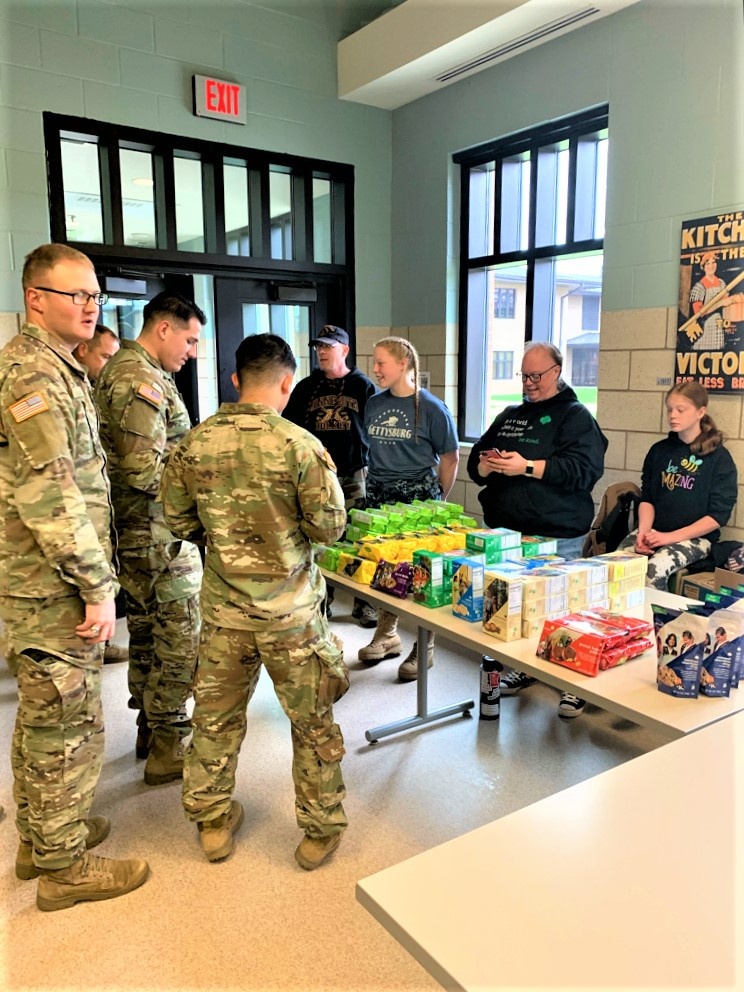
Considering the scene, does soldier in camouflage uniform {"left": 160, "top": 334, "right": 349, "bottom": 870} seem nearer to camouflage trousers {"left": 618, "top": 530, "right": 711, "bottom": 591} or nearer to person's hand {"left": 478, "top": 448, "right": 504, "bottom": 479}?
person's hand {"left": 478, "top": 448, "right": 504, "bottom": 479}

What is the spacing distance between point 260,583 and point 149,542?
2.27ft

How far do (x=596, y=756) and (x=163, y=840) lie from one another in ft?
5.29

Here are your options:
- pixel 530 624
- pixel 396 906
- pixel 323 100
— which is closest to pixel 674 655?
pixel 530 624

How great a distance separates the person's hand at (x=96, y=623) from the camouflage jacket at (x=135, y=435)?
621 millimetres

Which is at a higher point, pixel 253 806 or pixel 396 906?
pixel 396 906

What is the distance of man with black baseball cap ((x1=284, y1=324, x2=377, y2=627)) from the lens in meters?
4.24

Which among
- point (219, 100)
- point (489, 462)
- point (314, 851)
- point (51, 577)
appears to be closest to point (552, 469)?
point (489, 462)

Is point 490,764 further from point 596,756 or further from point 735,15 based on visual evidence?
point 735,15

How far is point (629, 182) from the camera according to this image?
13.0ft

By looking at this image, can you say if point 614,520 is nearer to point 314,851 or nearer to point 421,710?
point 421,710

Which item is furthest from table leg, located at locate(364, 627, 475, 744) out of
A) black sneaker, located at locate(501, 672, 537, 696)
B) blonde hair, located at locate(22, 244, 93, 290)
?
blonde hair, located at locate(22, 244, 93, 290)

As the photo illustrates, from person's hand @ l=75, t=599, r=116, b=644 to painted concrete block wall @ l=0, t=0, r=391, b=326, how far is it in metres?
2.88

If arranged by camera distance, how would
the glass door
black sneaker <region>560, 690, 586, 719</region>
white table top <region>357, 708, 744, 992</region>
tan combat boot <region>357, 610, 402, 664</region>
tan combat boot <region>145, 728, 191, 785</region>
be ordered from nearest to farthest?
1. white table top <region>357, 708, 744, 992</region>
2. tan combat boot <region>145, 728, 191, 785</region>
3. black sneaker <region>560, 690, 586, 719</region>
4. tan combat boot <region>357, 610, 402, 664</region>
5. the glass door

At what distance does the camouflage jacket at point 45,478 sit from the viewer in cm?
184
